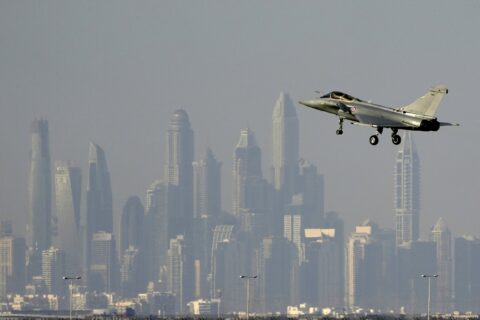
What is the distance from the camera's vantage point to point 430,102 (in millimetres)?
150750

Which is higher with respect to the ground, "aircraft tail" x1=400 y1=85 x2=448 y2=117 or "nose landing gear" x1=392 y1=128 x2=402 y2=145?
"aircraft tail" x1=400 y1=85 x2=448 y2=117

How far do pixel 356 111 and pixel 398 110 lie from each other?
4.89 metres

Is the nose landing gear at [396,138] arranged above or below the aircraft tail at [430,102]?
below

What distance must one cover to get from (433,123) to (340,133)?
846 centimetres

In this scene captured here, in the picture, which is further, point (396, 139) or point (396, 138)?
point (396, 138)

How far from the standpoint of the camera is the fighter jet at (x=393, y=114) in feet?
488

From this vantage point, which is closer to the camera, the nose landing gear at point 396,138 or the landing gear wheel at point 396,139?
the nose landing gear at point 396,138

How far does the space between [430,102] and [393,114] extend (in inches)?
123

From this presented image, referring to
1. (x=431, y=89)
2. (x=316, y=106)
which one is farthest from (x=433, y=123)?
(x=316, y=106)

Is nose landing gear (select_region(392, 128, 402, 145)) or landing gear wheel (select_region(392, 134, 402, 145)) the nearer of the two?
nose landing gear (select_region(392, 128, 402, 145))

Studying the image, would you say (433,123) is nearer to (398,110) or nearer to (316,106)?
(398,110)

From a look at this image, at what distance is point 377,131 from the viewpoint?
15262cm

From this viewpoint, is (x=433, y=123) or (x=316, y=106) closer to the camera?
(x=433, y=123)

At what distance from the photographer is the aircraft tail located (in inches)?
5915
